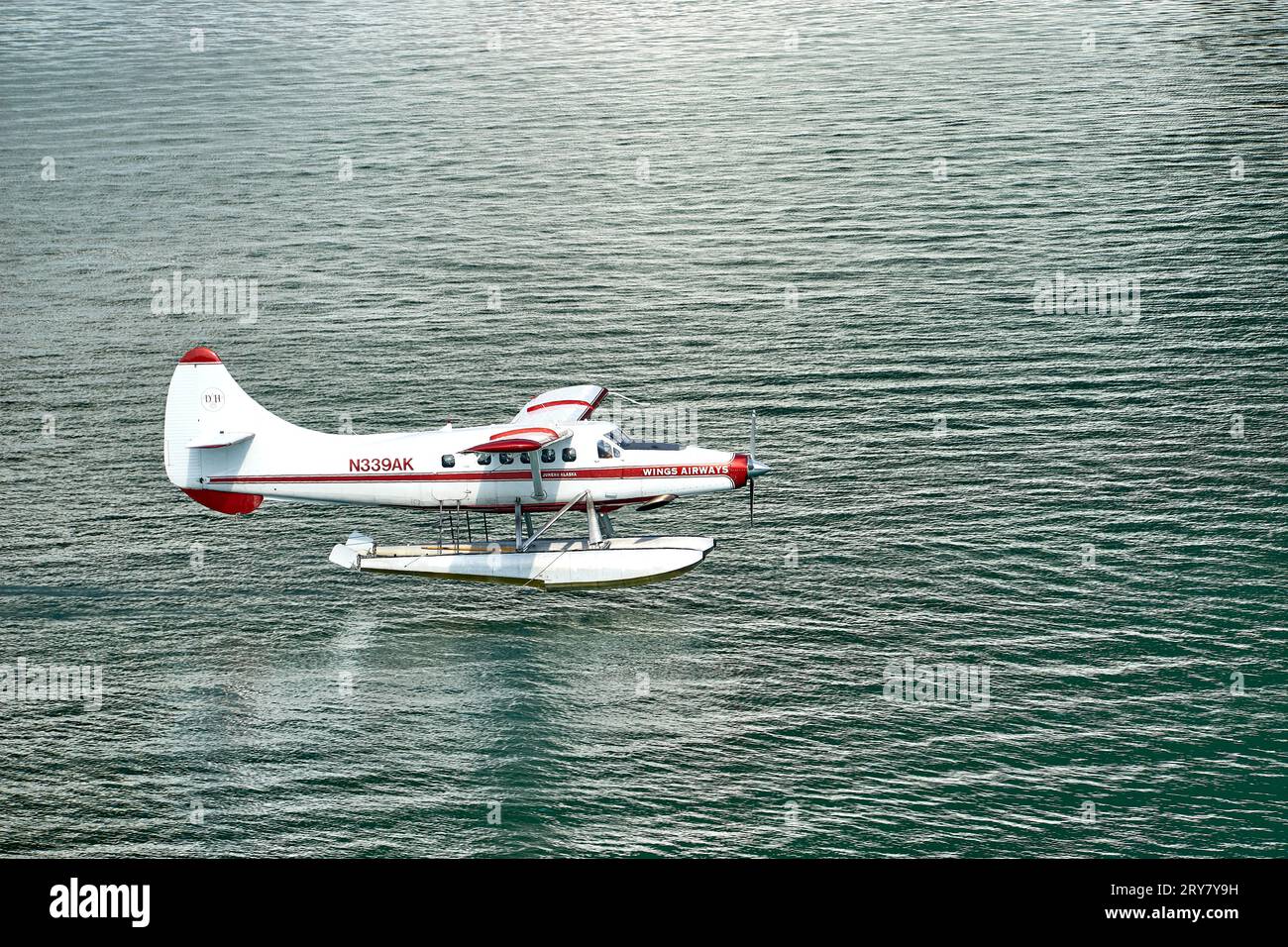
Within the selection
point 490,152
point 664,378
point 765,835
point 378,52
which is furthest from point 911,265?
point 378,52

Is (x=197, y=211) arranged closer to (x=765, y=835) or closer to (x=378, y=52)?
(x=378, y=52)

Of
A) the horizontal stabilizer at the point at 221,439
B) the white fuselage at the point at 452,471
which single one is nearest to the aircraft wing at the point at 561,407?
the white fuselage at the point at 452,471

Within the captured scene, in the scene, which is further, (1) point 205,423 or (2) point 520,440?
(1) point 205,423

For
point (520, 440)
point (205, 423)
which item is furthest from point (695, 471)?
point (205, 423)

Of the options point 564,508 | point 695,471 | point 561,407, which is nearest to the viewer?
point 695,471

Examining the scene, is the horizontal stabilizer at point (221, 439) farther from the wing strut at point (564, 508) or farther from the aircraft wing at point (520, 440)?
the wing strut at point (564, 508)

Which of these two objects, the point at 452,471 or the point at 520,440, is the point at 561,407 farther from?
the point at 452,471
